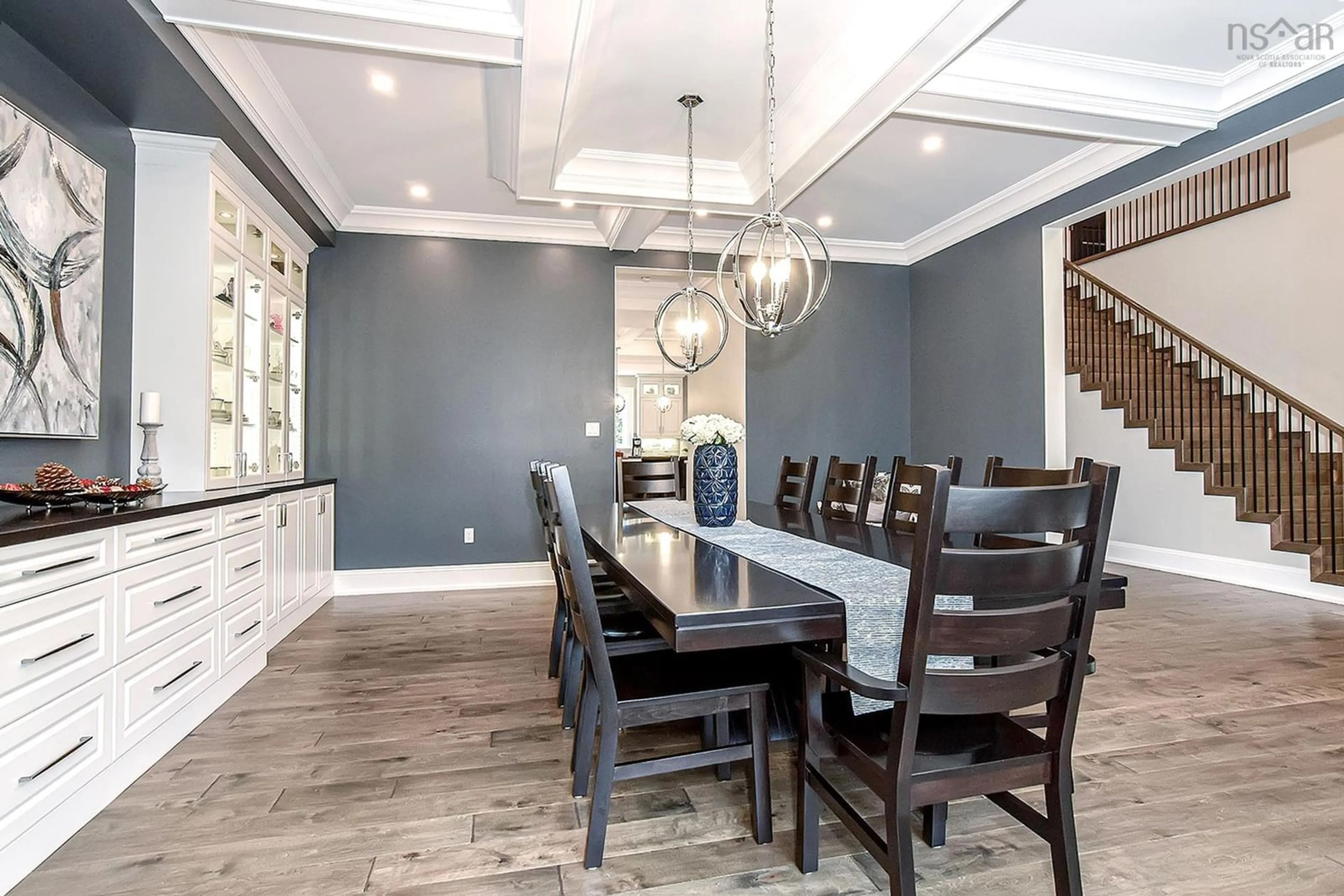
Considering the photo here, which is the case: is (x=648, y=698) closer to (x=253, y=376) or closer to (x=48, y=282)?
(x=48, y=282)

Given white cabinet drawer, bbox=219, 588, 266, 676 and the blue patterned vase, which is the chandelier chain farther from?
white cabinet drawer, bbox=219, 588, 266, 676

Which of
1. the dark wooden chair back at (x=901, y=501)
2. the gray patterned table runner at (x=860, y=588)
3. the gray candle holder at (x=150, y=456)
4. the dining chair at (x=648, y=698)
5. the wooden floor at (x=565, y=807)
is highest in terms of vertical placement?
the gray candle holder at (x=150, y=456)

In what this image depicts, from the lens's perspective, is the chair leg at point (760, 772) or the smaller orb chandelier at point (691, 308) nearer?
the chair leg at point (760, 772)

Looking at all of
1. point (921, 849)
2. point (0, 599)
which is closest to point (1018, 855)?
point (921, 849)

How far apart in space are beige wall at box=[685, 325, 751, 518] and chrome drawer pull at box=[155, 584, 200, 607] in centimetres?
355

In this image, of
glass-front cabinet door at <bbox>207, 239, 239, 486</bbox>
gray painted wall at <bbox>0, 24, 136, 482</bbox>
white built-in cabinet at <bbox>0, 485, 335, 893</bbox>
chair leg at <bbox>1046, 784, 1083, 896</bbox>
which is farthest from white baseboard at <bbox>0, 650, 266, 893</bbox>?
chair leg at <bbox>1046, 784, 1083, 896</bbox>

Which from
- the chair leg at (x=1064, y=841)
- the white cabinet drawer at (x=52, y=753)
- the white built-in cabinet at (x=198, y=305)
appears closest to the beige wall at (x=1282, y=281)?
the chair leg at (x=1064, y=841)

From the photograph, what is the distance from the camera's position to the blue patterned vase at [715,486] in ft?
9.01

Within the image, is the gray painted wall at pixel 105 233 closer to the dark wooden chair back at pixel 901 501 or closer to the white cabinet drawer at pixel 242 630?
the white cabinet drawer at pixel 242 630

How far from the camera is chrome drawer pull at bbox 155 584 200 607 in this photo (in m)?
2.41

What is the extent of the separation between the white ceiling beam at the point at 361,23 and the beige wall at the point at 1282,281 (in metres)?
5.96

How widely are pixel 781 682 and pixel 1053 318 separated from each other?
4.06 meters

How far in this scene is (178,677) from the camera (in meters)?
2.52

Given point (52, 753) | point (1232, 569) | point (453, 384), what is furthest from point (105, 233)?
point (1232, 569)
